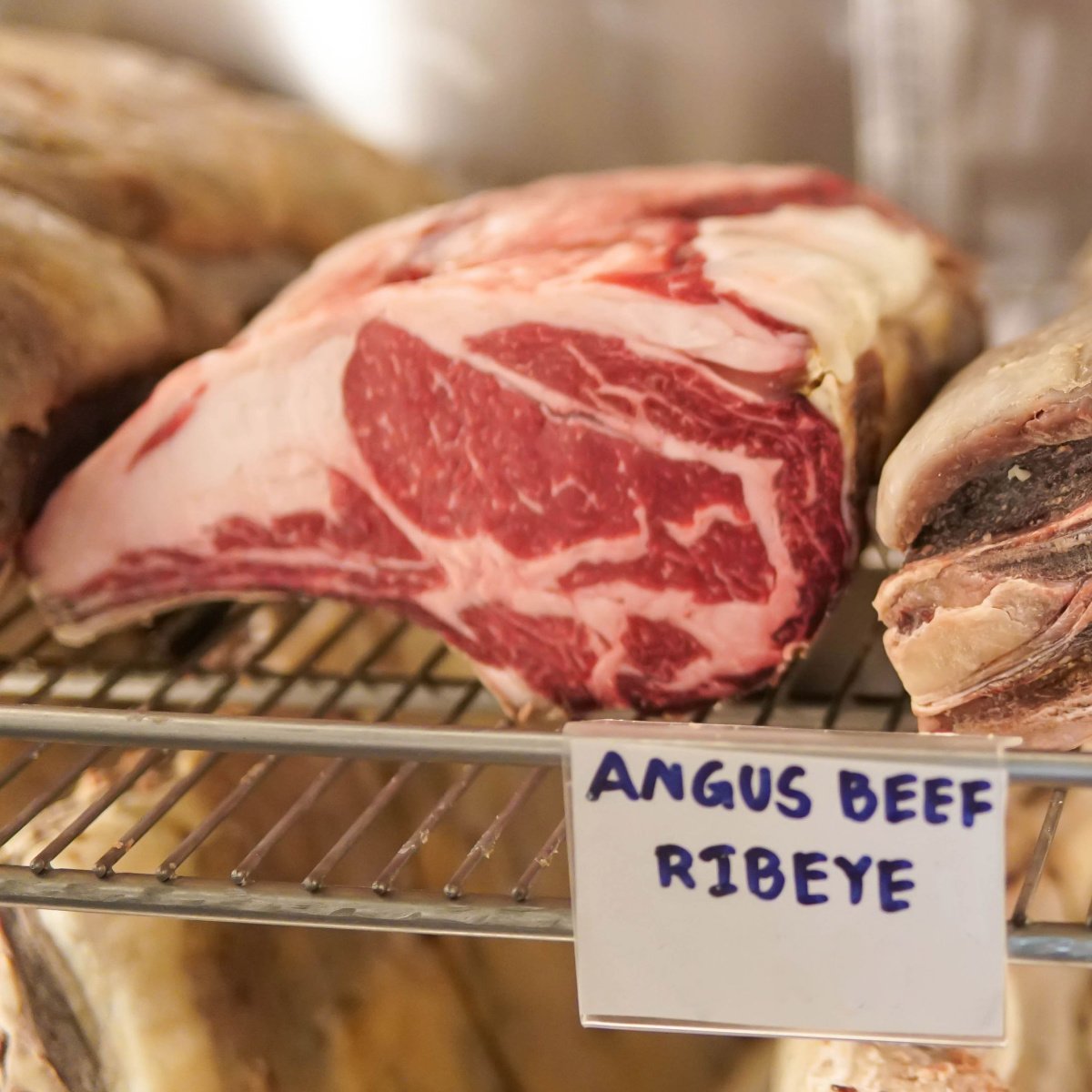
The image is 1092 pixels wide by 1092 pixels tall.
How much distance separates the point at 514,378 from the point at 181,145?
544 millimetres

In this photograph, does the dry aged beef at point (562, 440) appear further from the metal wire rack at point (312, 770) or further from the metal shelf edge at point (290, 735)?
the metal shelf edge at point (290, 735)

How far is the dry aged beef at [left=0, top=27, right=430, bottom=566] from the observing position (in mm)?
957

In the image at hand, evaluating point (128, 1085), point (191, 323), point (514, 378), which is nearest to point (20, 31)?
point (191, 323)

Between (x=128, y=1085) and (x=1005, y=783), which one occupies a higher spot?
(x=1005, y=783)

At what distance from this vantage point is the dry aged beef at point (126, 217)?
0.96m

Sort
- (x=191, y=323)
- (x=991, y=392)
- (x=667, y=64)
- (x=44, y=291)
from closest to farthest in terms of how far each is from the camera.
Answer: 1. (x=991, y=392)
2. (x=44, y=291)
3. (x=191, y=323)
4. (x=667, y=64)

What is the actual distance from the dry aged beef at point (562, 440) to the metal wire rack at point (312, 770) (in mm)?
84

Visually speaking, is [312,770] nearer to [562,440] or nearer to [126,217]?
[562,440]

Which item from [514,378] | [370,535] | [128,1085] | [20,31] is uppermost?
[20,31]

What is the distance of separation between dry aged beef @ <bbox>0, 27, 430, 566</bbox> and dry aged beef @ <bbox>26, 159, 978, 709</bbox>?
2.9 inches

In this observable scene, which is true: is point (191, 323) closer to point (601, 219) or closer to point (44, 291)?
point (44, 291)

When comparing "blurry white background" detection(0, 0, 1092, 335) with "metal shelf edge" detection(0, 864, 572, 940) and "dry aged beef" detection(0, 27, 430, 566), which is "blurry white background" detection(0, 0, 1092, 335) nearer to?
"dry aged beef" detection(0, 27, 430, 566)

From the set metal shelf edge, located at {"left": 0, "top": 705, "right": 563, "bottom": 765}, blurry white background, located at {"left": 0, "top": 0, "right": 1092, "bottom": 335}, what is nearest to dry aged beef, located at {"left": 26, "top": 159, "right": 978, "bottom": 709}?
metal shelf edge, located at {"left": 0, "top": 705, "right": 563, "bottom": 765}

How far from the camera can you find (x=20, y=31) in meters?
1.47
